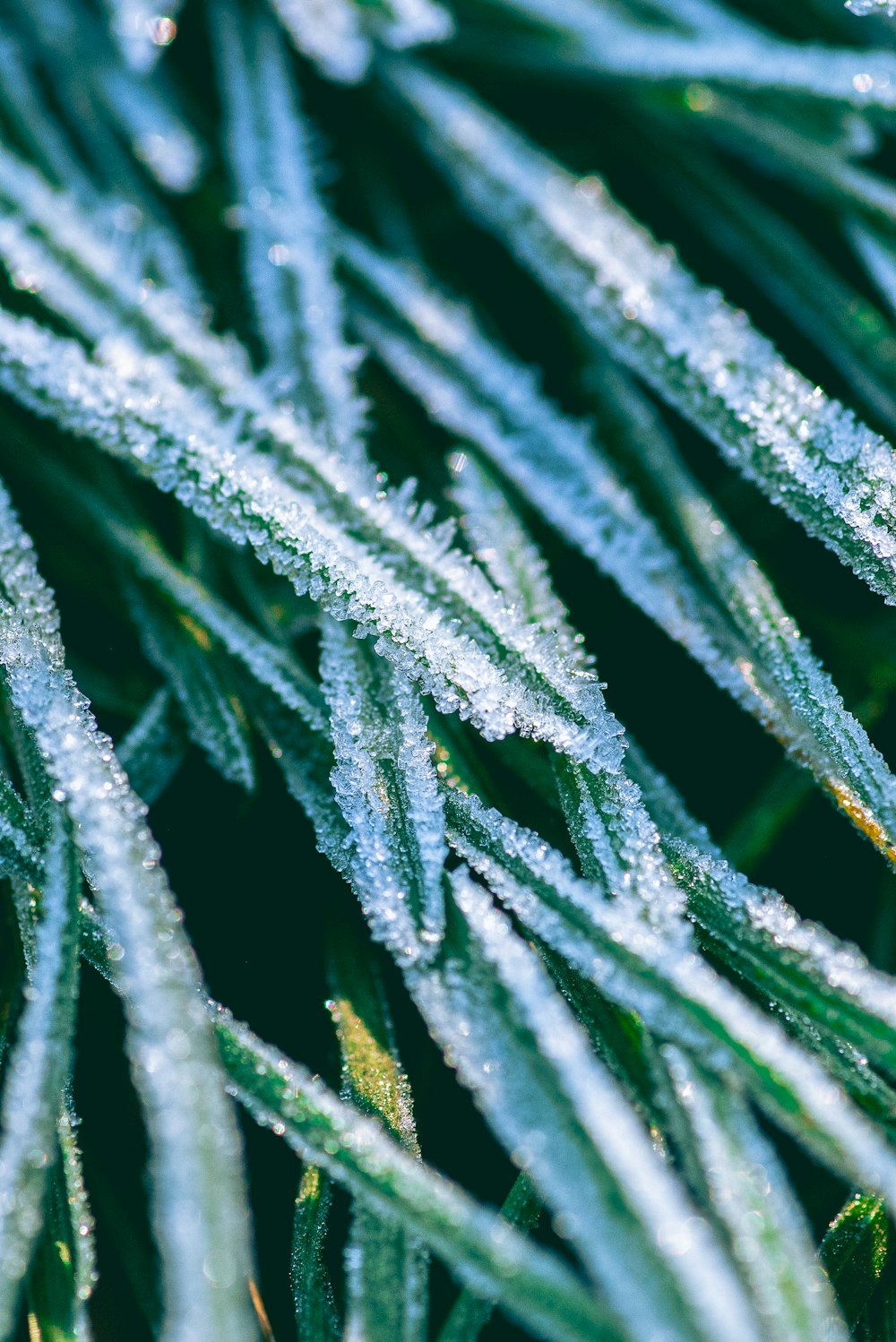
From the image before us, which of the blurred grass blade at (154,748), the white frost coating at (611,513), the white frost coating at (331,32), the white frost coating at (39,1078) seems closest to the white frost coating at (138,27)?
the white frost coating at (331,32)

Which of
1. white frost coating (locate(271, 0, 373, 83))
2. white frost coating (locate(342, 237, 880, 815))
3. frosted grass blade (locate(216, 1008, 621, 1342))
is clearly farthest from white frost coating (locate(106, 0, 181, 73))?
frosted grass blade (locate(216, 1008, 621, 1342))

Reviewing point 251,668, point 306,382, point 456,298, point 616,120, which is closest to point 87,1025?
point 251,668

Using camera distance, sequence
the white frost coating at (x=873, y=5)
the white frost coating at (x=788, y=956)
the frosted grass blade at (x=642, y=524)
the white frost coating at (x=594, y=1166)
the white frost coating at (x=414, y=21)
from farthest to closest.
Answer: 1. the white frost coating at (x=414, y=21)
2. the white frost coating at (x=873, y=5)
3. the frosted grass blade at (x=642, y=524)
4. the white frost coating at (x=788, y=956)
5. the white frost coating at (x=594, y=1166)

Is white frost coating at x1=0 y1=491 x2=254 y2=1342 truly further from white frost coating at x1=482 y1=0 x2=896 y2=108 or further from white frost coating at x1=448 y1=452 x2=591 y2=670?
white frost coating at x1=482 y1=0 x2=896 y2=108

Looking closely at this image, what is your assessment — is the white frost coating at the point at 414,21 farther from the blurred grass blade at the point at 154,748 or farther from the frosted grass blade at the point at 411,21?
the blurred grass blade at the point at 154,748

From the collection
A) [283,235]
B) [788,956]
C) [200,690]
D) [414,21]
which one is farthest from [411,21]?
[788,956]

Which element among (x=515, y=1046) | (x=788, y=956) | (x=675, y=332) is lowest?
(x=515, y=1046)

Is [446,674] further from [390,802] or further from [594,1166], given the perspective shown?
[594,1166]
